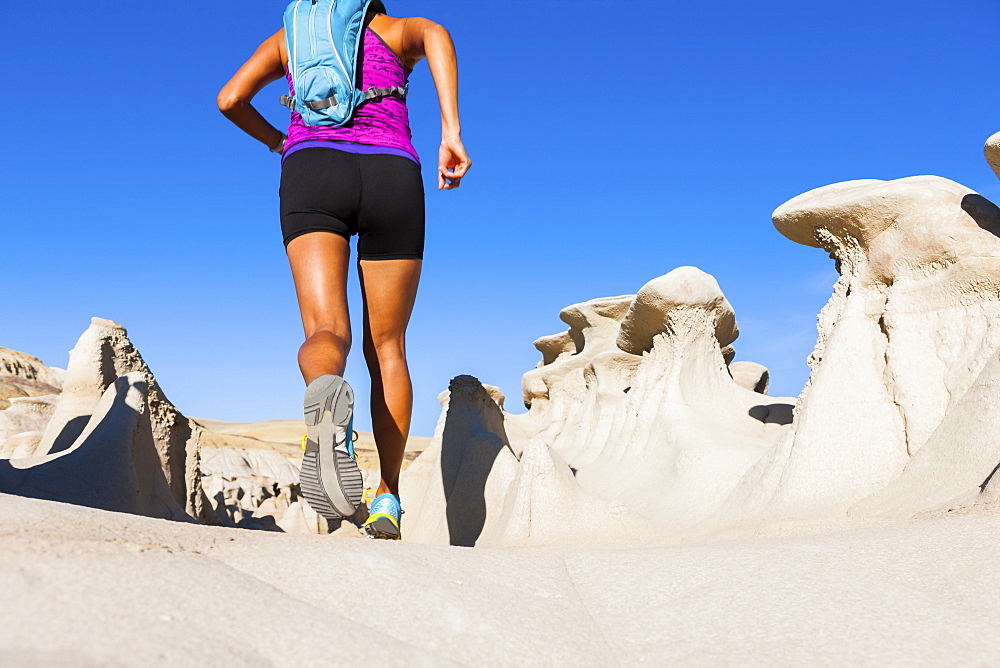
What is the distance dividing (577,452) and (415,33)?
12422 mm

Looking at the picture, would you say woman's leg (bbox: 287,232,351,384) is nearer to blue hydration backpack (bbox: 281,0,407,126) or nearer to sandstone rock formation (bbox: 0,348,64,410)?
blue hydration backpack (bbox: 281,0,407,126)

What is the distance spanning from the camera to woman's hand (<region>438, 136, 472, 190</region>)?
8.30ft

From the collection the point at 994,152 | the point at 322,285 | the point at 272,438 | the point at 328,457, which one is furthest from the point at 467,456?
the point at 272,438

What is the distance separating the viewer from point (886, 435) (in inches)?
220

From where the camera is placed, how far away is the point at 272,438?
48.7 m

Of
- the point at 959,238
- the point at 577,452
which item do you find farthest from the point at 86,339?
the point at 577,452

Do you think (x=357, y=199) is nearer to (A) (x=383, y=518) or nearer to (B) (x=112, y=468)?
(A) (x=383, y=518)

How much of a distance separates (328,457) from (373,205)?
2.96ft

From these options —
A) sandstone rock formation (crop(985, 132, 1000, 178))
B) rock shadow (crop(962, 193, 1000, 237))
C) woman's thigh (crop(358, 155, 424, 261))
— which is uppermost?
sandstone rock formation (crop(985, 132, 1000, 178))

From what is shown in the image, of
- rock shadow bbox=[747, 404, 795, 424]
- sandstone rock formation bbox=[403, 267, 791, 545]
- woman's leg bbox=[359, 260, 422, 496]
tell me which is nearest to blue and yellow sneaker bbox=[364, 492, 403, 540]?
woman's leg bbox=[359, 260, 422, 496]

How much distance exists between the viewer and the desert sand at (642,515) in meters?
1.21

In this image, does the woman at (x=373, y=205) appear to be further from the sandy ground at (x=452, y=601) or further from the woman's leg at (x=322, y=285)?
the sandy ground at (x=452, y=601)

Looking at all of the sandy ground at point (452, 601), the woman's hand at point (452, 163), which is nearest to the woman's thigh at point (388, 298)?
the woman's hand at point (452, 163)

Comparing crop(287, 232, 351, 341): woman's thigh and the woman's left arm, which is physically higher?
the woman's left arm
